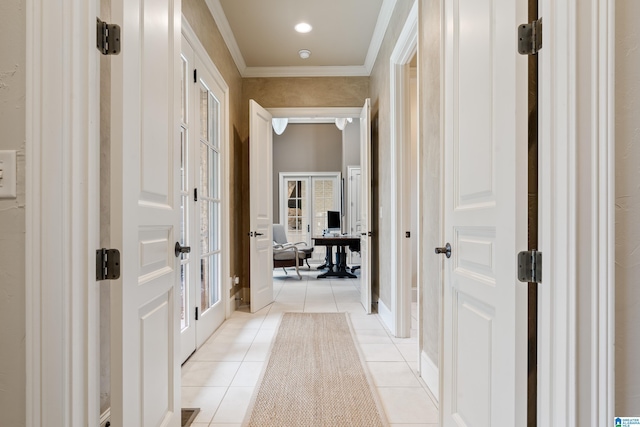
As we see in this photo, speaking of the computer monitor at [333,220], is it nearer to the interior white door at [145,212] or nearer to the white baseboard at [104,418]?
the interior white door at [145,212]

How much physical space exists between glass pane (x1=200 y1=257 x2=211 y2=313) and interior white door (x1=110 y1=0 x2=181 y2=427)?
142 cm

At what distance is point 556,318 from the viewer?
34.5 inches

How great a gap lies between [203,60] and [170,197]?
1849 mm

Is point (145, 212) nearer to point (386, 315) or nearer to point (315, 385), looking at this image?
point (315, 385)

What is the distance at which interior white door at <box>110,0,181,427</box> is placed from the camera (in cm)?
104

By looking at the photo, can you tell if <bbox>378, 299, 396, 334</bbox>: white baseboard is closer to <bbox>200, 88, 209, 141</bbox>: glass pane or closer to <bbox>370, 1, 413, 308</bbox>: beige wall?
<bbox>370, 1, 413, 308</bbox>: beige wall

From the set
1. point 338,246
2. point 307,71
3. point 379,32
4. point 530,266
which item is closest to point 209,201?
point 307,71

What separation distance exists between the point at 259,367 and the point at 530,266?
1.92m

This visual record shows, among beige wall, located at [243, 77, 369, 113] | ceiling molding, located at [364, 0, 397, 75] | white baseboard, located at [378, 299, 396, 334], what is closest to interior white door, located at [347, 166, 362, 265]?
beige wall, located at [243, 77, 369, 113]

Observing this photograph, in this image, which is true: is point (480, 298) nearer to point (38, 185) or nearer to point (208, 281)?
point (38, 185)

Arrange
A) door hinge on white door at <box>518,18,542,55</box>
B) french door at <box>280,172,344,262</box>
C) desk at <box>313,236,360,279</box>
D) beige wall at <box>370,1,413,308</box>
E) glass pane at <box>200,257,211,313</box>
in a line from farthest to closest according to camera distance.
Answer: french door at <box>280,172,344,262</box> < desk at <box>313,236,360,279</box> < beige wall at <box>370,1,413,308</box> < glass pane at <box>200,257,211,313</box> < door hinge on white door at <box>518,18,542,55</box>

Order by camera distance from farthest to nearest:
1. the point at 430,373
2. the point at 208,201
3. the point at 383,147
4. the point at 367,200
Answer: the point at 367,200 → the point at 383,147 → the point at 208,201 → the point at 430,373

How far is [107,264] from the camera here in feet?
3.31

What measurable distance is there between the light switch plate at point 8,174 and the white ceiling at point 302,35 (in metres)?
2.53
